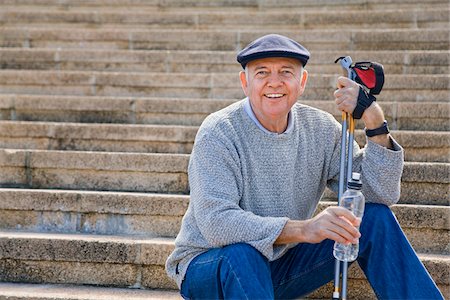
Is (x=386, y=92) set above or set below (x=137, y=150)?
above

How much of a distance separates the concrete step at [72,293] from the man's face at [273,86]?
1090 mm

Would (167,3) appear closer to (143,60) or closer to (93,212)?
(143,60)

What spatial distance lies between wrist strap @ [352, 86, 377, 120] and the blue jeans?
406 mm

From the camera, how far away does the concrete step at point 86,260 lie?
3297mm

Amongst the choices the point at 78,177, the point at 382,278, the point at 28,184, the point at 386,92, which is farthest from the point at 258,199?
the point at 386,92

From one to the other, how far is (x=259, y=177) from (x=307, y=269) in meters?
0.46

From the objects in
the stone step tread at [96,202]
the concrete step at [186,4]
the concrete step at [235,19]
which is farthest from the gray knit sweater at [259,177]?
the concrete step at [186,4]

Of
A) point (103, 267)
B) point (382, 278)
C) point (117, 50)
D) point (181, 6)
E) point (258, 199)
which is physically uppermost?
point (181, 6)

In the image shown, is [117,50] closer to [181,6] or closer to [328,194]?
[181,6]

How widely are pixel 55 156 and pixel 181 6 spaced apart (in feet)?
14.4

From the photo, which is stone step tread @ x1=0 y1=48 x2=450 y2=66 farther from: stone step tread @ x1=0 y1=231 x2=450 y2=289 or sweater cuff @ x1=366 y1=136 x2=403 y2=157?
sweater cuff @ x1=366 y1=136 x2=403 y2=157

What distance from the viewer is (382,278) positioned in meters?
2.59

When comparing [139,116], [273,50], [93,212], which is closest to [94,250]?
[93,212]

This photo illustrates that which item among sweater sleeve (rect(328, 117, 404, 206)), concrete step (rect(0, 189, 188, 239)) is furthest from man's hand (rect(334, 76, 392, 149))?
concrete step (rect(0, 189, 188, 239))
